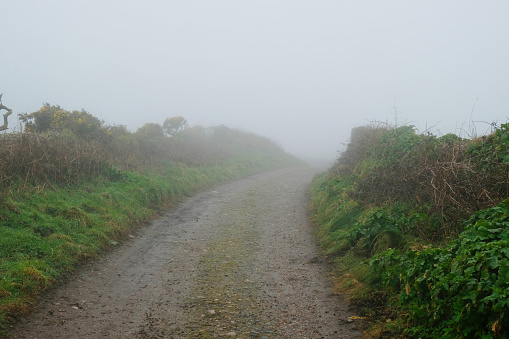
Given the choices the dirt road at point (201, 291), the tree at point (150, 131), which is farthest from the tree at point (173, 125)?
the dirt road at point (201, 291)

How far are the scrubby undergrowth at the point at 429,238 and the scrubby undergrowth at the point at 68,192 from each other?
507 cm

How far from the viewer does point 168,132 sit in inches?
1167

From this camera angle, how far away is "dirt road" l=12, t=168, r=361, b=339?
5215 mm

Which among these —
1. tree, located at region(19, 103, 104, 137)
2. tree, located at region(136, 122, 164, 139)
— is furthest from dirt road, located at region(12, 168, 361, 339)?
tree, located at region(136, 122, 164, 139)

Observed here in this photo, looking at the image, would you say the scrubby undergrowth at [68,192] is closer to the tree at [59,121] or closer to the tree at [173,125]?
the tree at [59,121]

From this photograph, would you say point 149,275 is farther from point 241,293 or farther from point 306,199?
point 306,199

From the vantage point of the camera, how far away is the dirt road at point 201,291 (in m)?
5.21

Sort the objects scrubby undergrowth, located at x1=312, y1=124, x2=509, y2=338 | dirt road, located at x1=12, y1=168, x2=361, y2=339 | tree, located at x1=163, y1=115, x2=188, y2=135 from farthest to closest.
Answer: tree, located at x1=163, y1=115, x2=188, y2=135
dirt road, located at x1=12, y1=168, x2=361, y2=339
scrubby undergrowth, located at x1=312, y1=124, x2=509, y2=338

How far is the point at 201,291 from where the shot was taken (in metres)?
6.46

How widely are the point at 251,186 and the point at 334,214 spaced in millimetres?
9188

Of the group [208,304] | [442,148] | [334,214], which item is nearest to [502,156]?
[442,148]

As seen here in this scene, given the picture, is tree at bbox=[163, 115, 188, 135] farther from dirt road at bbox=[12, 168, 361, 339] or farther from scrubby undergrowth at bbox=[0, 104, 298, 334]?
dirt road at bbox=[12, 168, 361, 339]

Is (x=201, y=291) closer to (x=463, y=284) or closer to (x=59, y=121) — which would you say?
(x=463, y=284)

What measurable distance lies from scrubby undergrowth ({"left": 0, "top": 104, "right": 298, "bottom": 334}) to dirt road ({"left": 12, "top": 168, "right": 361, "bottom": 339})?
44 cm
